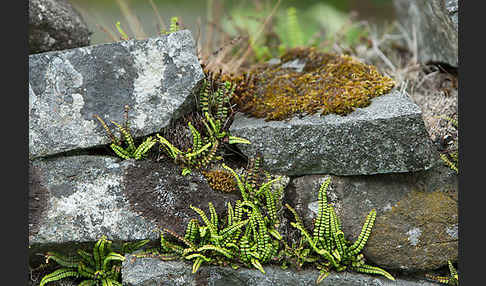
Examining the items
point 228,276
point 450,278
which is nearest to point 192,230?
point 228,276

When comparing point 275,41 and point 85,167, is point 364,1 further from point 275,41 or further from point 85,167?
point 85,167

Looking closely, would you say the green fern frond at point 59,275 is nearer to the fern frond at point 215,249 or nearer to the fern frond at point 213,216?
the fern frond at point 215,249

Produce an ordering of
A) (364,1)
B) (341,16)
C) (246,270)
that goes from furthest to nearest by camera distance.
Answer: (364,1), (341,16), (246,270)

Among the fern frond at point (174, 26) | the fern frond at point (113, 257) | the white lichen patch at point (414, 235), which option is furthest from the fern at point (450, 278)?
the fern frond at point (174, 26)

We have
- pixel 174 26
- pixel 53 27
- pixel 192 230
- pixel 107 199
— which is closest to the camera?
pixel 192 230

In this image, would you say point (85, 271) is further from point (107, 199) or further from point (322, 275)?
point (322, 275)

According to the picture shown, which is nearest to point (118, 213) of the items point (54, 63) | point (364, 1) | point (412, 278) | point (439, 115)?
point (54, 63)
